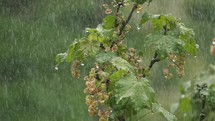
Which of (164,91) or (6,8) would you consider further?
(6,8)

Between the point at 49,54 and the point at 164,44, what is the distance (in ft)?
27.9

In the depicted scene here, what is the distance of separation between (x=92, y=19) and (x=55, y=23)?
841 mm

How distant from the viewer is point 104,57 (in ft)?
8.25

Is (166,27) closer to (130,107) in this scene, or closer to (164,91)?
(130,107)

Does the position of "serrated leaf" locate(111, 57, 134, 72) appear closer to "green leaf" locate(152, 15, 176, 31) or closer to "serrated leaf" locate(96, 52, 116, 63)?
"serrated leaf" locate(96, 52, 116, 63)

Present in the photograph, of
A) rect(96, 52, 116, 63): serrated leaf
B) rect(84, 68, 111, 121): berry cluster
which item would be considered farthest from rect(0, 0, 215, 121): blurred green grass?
rect(84, 68, 111, 121): berry cluster

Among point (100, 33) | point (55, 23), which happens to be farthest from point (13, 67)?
point (100, 33)

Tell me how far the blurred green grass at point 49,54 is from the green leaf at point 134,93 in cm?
674

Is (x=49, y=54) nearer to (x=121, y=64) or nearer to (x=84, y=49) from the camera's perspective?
(x=84, y=49)

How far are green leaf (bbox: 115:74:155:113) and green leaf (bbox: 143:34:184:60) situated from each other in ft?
1.04

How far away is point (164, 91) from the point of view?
10258mm

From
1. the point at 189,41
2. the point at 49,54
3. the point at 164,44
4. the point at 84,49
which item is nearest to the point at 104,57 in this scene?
the point at 84,49

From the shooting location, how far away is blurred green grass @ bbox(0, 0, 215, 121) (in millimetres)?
9297

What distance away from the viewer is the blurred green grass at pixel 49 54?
930 cm
